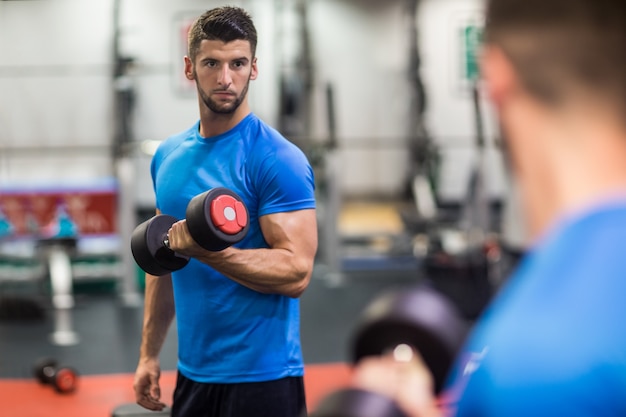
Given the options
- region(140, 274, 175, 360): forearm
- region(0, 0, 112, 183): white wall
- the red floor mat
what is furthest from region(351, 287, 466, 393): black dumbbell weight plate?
region(0, 0, 112, 183): white wall

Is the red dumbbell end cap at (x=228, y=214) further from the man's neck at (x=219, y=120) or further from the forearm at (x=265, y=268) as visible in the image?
the man's neck at (x=219, y=120)

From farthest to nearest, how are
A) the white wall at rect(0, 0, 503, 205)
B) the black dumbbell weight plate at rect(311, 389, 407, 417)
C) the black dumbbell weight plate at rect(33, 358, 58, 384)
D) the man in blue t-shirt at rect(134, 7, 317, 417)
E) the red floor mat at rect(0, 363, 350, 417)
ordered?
the white wall at rect(0, 0, 503, 205), the black dumbbell weight plate at rect(33, 358, 58, 384), the red floor mat at rect(0, 363, 350, 417), the man in blue t-shirt at rect(134, 7, 317, 417), the black dumbbell weight plate at rect(311, 389, 407, 417)

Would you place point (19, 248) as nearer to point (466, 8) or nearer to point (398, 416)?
point (466, 8)

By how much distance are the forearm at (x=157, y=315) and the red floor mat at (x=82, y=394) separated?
1.76 metres

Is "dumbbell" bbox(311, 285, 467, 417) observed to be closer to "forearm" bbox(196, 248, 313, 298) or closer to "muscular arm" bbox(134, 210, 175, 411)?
"forearm" bbox(196, 248, 313, 298)

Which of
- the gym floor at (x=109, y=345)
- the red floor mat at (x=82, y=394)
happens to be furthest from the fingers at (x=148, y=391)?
the red floor mat at (x=82, y=394)

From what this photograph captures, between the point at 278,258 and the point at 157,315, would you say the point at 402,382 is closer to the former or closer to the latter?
the point at 278,258

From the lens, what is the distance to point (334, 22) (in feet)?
29.6

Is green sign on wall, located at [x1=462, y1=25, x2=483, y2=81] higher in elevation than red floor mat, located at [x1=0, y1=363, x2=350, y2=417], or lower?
higher

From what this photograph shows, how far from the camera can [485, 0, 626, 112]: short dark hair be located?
2.03 feet

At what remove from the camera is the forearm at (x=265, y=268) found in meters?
1.58

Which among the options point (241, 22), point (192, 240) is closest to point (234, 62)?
point (241, 22)

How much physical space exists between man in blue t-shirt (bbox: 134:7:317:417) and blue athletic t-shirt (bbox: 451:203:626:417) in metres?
0.99

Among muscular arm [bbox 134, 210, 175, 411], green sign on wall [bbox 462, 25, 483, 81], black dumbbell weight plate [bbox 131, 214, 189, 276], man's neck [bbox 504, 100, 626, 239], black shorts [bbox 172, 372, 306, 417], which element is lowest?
black shorts [bbox 172, 372, 306, 417]
